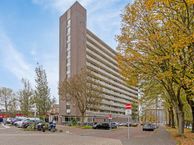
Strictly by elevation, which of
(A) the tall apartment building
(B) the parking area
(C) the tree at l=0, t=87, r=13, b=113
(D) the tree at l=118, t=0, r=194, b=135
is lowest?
(B) the parking area

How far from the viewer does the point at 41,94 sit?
1967 inches

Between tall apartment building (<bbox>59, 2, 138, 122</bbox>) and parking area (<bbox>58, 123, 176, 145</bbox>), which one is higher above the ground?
tall apartment building (<bbox>59, 2, 138, 122</bbox>)

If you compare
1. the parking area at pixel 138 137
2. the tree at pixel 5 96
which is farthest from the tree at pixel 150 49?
the tree at pixel 5 96

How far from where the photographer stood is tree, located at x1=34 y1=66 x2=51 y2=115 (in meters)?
49.9

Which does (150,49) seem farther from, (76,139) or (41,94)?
(41,94)

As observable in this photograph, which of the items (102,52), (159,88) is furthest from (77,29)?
(159,88)

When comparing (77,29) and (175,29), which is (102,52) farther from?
(175,29)

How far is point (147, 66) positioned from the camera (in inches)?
1116

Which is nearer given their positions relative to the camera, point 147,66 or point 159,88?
point 147,66

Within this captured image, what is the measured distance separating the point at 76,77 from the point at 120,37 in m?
45.5

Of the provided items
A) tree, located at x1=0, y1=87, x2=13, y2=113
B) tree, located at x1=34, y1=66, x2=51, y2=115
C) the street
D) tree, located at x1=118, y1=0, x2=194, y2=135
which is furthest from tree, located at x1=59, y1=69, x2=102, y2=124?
tree, located at x1=118, y1=0, x2=194, y2=135

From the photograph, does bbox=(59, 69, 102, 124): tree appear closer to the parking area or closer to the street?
the parking area

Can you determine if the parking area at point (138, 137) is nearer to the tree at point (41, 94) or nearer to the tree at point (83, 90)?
the tree at point (41, 94)

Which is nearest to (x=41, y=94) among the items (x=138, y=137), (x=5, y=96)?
(x=138, y=137)
